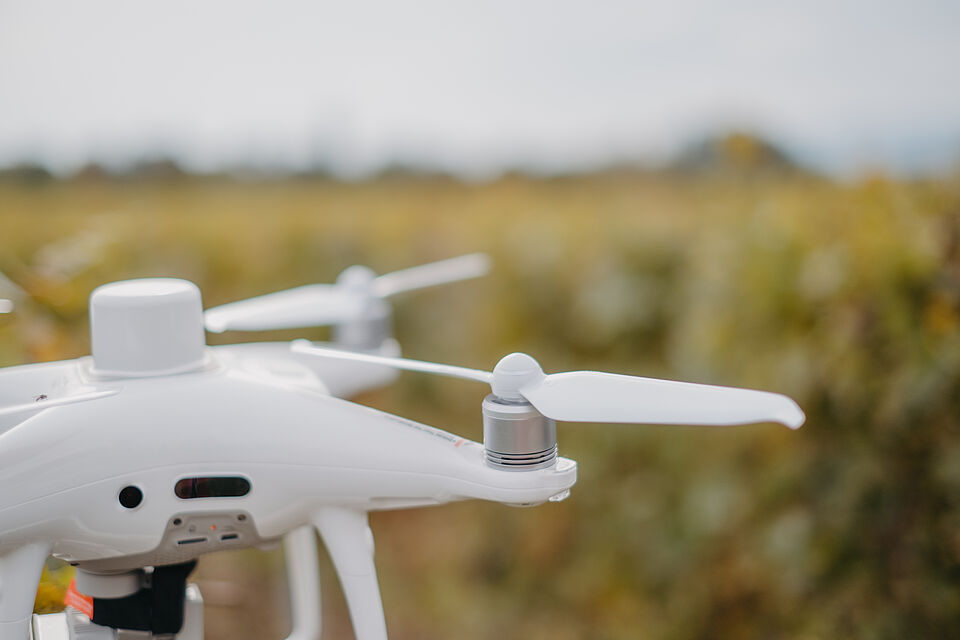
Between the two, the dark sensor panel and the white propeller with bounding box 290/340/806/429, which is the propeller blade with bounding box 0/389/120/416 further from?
the white propeller with bounding box 290/340/806/429

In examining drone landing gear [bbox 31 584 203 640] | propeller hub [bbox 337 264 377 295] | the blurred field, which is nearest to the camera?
drone landing gear [bbox 31 584 203 640]

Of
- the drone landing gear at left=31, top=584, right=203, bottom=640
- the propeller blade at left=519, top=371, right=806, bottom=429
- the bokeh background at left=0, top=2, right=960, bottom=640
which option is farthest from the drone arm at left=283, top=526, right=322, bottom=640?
the bokeh background at left=0, top=2, right=960, bottom=640

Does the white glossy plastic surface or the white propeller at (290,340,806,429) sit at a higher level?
the white glossy plastic surface

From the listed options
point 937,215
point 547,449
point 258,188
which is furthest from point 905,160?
point 258,188

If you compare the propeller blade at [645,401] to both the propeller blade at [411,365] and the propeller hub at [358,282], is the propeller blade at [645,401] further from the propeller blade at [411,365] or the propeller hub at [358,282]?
the propeller hub at [358,282]

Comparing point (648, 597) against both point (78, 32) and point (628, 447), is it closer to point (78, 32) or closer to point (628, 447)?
point (628, 447)

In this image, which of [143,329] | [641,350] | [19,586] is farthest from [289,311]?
[641,350]

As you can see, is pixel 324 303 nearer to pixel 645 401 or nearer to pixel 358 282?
pixel 358 282
